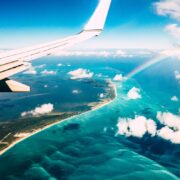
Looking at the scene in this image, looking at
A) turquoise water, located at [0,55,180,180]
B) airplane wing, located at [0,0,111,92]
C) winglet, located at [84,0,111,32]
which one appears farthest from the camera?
turquoise water, located at [0,55,180,180]

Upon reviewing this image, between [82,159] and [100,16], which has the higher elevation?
[100,16]

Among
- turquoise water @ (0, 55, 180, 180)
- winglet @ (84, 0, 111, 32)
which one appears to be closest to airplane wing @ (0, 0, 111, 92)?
winglet @ (84, 0, 111, 32)

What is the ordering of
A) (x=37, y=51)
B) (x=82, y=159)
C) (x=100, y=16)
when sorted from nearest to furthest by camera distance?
1. (x=100, y=16)
2. (x=37, y=51)
3. (x=82, y=159)

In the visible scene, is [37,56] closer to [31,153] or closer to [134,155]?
[31,153]

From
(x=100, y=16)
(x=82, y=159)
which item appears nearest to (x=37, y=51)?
(x=100, y=16)

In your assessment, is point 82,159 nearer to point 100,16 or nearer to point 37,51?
point 37,51

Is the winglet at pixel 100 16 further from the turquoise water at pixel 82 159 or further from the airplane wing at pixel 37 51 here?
the turquoise water at pixel 82 159

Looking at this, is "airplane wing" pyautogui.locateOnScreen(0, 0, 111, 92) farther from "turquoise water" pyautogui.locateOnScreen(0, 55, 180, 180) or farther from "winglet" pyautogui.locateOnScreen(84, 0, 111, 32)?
"turquoise water" pyautogui.locateOnScreen(0, 55, 180, 180)

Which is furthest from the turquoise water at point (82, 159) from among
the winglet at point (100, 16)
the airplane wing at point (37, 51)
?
the winglet at point (100, 16)

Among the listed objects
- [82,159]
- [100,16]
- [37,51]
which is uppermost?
[100,16]
